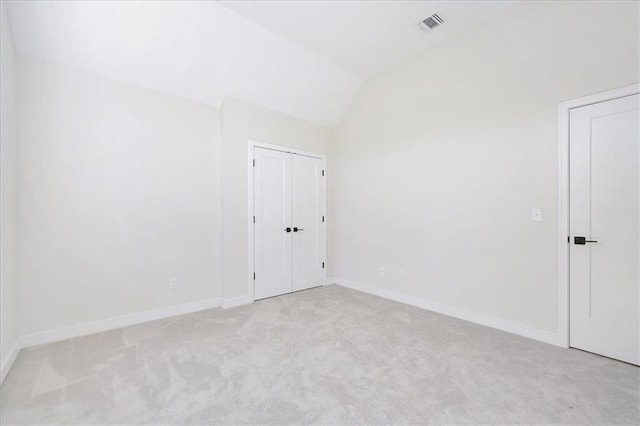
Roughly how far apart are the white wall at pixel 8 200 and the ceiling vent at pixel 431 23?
3.83 meters

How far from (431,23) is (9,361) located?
5065 millimetres

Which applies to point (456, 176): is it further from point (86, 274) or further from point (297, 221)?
point (86, 274)

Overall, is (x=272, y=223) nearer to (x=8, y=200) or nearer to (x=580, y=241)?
(x=8, y=200)

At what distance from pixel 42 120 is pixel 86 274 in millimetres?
1583

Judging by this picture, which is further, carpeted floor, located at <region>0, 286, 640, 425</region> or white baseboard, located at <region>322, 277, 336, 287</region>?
white baseboard, located at <region>322, 277, 336, 287</region>

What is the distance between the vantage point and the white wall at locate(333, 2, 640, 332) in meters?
2.51

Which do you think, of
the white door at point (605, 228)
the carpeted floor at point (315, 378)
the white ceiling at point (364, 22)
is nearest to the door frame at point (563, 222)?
the white door at point (605, 228)

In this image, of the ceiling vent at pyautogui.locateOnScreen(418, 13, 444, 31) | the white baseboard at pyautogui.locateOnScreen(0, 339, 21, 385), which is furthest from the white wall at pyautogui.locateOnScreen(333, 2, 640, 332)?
the white baseboard at pyautogui.locateOnScreen(0, 339, 21, 385)

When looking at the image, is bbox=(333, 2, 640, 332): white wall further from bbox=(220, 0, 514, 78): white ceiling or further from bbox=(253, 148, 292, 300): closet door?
bbox=(253, 148, 292, 300): closet door

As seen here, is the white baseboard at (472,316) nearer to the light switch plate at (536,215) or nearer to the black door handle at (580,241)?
the black door handle at (580,241)

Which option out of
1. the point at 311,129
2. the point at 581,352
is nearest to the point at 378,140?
the point at 311,129

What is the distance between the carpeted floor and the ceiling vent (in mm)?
3371

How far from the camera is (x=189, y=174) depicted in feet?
11.7

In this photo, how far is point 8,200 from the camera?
7.56 feet
